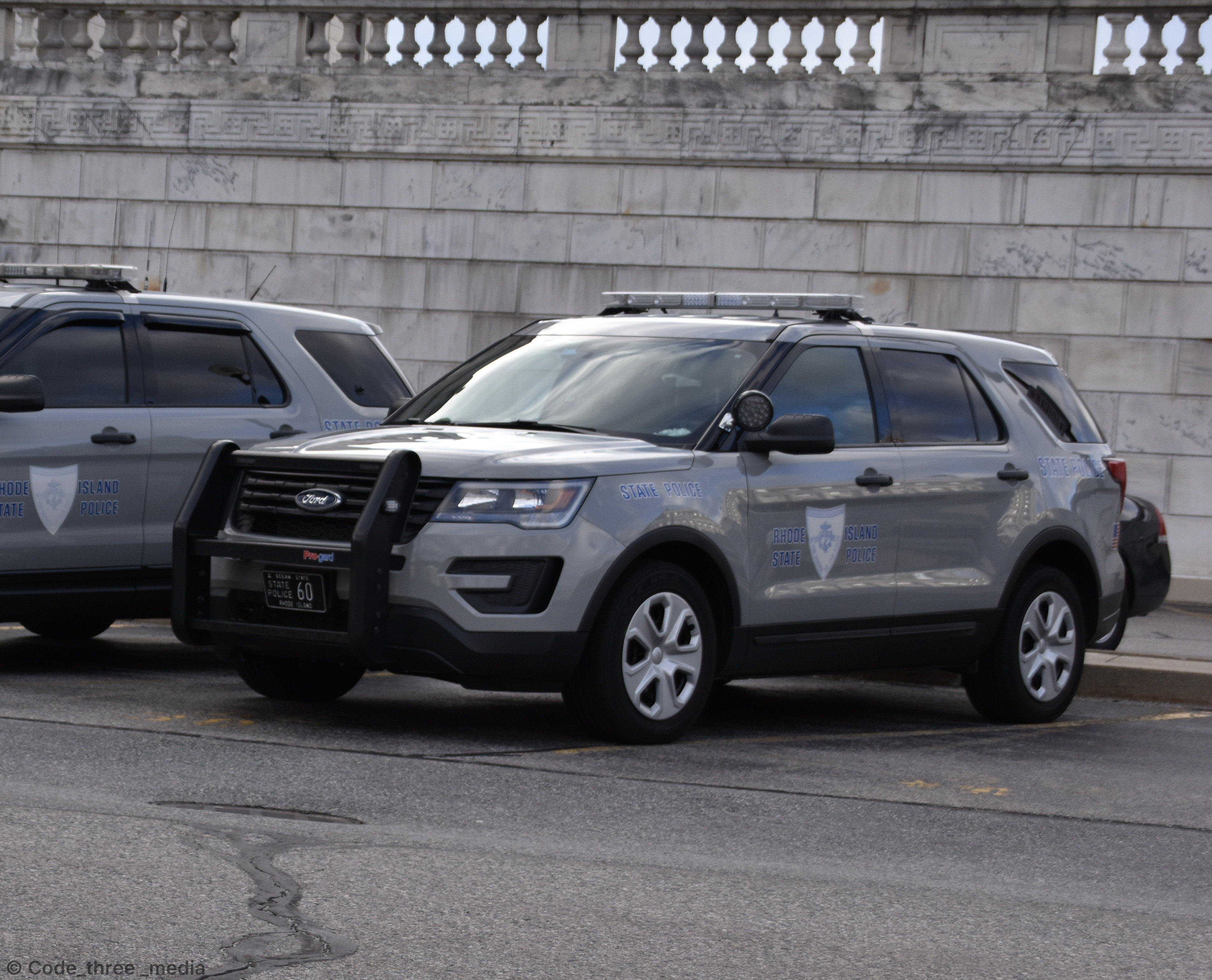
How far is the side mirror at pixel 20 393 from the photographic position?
8648 mm

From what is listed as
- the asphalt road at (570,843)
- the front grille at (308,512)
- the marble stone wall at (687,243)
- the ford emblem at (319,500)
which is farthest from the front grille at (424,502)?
the marble stone wall at (687,243)

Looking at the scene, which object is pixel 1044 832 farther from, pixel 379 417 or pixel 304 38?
pixel 304 38

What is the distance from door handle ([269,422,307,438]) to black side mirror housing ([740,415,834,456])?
2942 millimetres

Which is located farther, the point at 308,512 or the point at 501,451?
the point at 308,512

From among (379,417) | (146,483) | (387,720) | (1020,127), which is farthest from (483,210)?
(387,720)

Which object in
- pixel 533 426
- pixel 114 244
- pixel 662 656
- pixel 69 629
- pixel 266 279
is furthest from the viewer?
pixel 114 244

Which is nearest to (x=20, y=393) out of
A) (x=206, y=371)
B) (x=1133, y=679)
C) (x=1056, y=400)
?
(x=206, y=371)

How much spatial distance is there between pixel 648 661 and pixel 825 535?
3.76 ft

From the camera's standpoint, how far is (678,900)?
506 centimetres

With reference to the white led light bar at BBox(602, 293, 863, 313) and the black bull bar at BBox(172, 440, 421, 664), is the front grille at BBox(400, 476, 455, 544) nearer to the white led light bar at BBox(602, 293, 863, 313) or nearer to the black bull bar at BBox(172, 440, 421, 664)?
the black bull bar at BBox(172, 440, 421, 664)

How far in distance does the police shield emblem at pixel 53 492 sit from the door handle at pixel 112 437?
0.56ft

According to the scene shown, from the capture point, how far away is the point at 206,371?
32.2 feet

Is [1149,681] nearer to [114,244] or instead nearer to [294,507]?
[294,507]

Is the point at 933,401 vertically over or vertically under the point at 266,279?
under
